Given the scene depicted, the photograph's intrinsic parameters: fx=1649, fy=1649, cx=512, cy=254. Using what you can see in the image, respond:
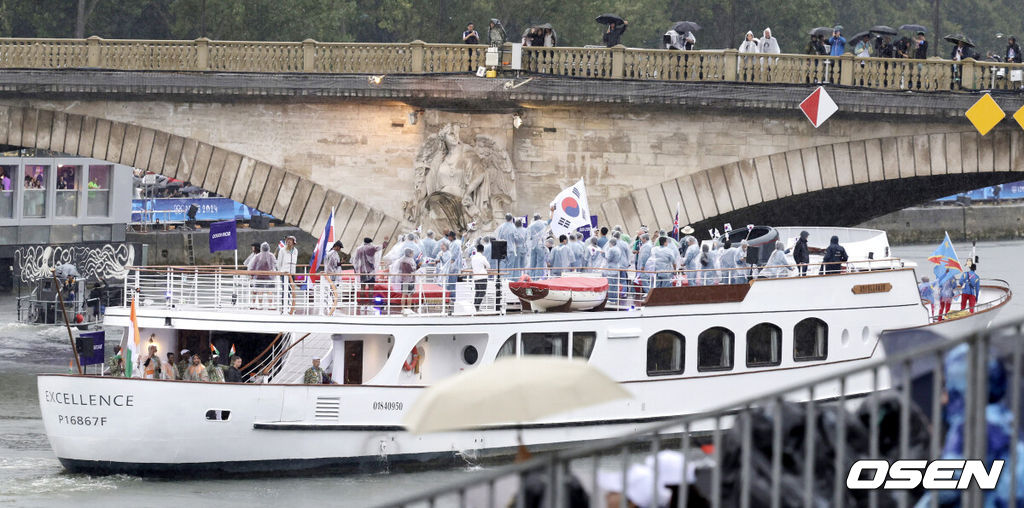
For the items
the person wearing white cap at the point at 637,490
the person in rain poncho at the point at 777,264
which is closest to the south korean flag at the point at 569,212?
the person in rain poncho at the point at 777,264

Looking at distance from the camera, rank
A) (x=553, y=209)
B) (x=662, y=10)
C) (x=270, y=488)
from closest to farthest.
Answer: (x=270, y=488)
(x=553, y=209)
(x=662, y=10)

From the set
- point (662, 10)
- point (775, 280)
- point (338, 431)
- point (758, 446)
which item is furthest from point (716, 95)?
point (662, 10)

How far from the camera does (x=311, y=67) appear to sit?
3141 centimetres

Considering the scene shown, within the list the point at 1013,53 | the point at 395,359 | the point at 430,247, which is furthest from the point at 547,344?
the point at 1013,53

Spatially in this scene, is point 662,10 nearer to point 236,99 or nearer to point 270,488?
point 236,99

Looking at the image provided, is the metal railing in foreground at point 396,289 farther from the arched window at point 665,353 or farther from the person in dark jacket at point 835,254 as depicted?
the person in dark jacket at point 835,254

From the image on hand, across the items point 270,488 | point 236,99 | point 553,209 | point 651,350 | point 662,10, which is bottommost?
point 270,488

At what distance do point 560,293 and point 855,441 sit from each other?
14.2 m

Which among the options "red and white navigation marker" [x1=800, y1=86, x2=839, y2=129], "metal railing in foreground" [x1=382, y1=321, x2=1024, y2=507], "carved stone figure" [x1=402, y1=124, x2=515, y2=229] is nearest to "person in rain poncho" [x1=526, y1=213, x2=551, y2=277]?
"carved stone figure" [x1=402, y1=124, x2=515, y2=229]

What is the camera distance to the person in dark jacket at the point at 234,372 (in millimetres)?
21953

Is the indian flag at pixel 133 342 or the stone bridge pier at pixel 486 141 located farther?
the stone bridge pier at pixel 486 141

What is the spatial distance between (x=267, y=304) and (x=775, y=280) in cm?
707

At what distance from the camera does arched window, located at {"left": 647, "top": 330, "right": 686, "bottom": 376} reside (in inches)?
902

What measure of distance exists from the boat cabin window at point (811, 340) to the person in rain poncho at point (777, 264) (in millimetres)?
804
